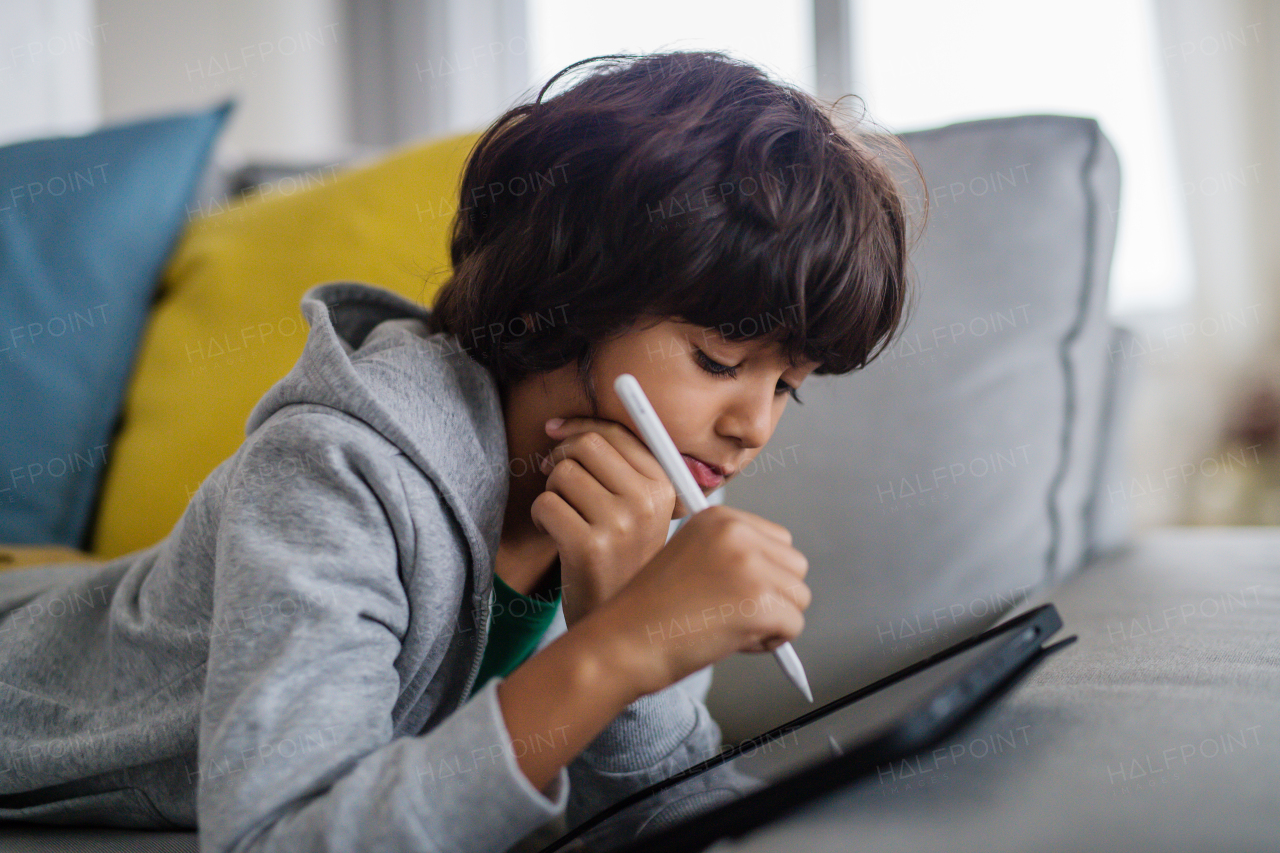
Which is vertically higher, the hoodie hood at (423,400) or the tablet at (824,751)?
the hoodie hood at (423,400)

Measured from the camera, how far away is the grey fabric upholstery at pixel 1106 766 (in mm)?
322

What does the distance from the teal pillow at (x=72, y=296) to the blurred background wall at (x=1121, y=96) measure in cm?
25

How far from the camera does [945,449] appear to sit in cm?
75

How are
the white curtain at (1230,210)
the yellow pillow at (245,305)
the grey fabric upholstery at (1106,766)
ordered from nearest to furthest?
the grey fabric upholstery at (1106,766) < the yellow pillow at (245,305) < the white curtain at (1230,210)

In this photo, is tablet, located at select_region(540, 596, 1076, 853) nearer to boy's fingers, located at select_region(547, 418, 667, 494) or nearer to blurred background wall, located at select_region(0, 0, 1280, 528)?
boy's fingers, located at select_region(547, 418, 667, 494)

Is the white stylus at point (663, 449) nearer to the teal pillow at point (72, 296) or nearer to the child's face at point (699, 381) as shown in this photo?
the child's face at point (699, 381)

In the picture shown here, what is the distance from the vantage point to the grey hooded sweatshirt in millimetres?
393

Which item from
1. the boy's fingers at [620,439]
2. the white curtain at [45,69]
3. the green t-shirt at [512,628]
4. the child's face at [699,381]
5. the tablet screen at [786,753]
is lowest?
the green t-shirt at [512,628]

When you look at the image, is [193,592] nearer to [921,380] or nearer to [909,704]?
[909,704]

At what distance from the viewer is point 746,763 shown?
1.51ft

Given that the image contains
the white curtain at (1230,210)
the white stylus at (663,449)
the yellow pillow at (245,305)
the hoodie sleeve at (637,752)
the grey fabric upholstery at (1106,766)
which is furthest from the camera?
the white curtain at (1230,210)

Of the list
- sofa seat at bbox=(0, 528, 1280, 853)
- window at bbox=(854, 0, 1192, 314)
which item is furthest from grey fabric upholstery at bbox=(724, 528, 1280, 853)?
window at bbox=(854, 0, 1192, 314)

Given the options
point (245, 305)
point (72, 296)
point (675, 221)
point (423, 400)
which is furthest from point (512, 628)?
point (72, 296)

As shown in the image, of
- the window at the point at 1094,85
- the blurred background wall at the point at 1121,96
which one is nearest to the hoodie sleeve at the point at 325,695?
the blurred background wall at the point at 1121,96
